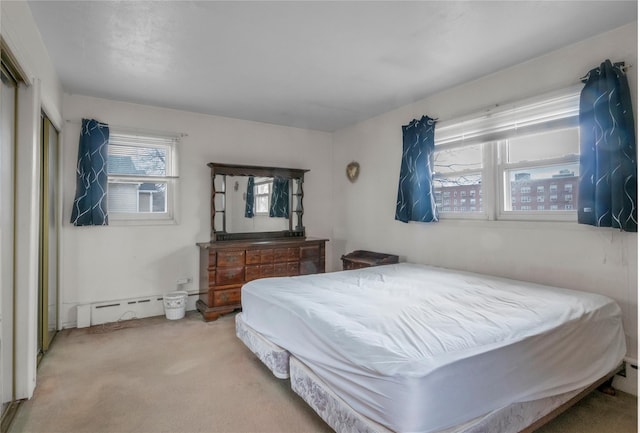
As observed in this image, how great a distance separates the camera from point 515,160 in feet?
9.55

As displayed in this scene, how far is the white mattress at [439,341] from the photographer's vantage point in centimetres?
132

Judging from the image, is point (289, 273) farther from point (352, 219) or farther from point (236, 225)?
point (352, 219)

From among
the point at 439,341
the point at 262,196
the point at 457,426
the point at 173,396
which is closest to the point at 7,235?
the point at 173,396

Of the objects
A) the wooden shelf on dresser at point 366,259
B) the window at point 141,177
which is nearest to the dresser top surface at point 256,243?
the wooden shelf on dresser at point 366,259

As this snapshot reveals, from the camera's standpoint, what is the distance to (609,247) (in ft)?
7.57

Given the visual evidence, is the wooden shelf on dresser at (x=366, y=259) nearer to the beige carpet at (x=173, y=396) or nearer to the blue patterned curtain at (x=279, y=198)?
the blue patterned curtain at (x=279, y=198)

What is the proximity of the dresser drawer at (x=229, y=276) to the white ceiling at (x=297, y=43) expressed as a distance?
181 cm

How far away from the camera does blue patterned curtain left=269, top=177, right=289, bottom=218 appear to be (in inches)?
176

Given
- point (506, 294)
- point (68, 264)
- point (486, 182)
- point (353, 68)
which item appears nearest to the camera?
point (506, 294)

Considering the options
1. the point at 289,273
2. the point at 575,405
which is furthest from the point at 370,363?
the point at 289,273

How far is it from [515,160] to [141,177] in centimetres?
373

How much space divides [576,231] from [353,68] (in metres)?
2.09

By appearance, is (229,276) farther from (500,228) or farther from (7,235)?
(500,228)

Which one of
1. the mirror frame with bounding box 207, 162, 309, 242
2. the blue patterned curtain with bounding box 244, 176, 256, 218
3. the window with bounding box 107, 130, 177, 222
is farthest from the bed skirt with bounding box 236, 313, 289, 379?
the window with bounding box 107, 130, 177, 222
